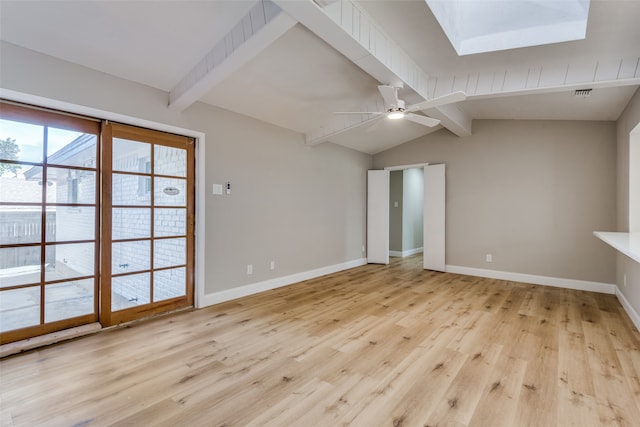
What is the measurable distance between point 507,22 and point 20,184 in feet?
14.6

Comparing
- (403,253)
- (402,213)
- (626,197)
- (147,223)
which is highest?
(626,197)

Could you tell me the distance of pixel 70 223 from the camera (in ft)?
9.15

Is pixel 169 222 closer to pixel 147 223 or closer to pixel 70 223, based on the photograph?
pixel 147 223

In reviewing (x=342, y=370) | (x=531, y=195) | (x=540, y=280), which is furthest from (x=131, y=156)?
(x=540, y=280)

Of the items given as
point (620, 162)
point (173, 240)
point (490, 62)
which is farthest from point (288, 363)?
point (620, 162)

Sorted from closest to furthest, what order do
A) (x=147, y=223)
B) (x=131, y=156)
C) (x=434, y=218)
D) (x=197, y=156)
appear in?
(x=131, y=156)
(x=147, y=223)
(x=197, y=156)
(x=434, y=218)

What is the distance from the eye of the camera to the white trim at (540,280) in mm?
4367

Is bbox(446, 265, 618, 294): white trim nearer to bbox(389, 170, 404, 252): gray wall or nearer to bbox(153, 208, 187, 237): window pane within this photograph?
bbox(389, 170, 404, 252): gray wall

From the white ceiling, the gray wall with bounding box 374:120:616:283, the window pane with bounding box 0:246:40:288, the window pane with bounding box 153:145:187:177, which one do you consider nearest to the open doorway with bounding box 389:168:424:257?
the gray wall with bounding box 374:120:616:283

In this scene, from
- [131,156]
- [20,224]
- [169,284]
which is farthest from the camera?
[169,284]

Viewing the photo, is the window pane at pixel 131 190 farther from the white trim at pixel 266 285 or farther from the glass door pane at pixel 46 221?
the white trim at pixel 266 285

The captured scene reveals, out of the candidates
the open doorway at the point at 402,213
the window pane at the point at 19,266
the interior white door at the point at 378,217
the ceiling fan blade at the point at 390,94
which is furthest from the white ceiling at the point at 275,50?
the open doorway at the point at 402,213

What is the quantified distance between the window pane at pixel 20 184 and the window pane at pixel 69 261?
465 mm

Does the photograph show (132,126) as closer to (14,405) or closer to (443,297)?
(14,405)
